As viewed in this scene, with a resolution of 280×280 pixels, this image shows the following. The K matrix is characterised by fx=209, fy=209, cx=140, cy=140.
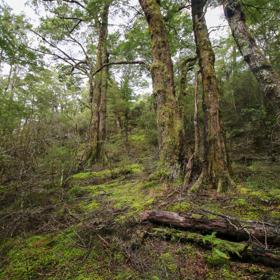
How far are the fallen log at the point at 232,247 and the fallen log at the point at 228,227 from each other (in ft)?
0.24

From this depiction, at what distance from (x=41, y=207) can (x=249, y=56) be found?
454 cm

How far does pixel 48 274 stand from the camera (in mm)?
1979

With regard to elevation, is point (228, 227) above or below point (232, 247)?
above

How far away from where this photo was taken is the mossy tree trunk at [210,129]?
3.58m

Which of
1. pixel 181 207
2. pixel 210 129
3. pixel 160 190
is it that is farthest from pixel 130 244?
pixel 210 129

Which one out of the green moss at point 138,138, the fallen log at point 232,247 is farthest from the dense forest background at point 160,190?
the green moss at point 138,138

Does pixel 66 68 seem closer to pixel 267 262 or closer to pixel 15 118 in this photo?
pixel 15 118

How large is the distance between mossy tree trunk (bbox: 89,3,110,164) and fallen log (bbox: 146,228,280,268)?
6.03 meters

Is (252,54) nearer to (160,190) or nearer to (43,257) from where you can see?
(160,190)

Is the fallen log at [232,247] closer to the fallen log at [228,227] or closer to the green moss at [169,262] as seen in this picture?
the fallen log at [228,227]

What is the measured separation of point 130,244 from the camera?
7.21ft

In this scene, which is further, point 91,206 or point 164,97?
point 164,97

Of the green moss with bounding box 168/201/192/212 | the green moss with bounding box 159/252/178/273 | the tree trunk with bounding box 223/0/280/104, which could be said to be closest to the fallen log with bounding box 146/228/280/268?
the green moss with bounding box 159/252/178/273

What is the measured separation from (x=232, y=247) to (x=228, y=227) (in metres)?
0.24
